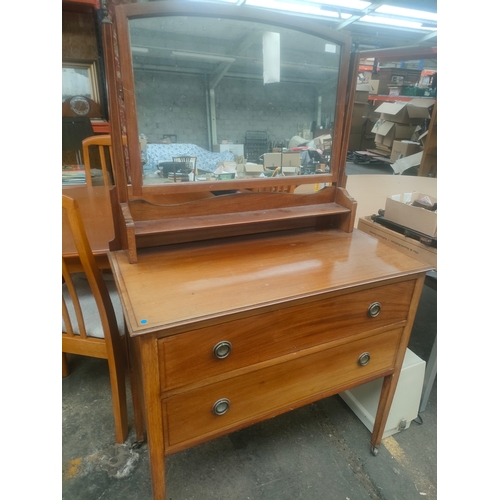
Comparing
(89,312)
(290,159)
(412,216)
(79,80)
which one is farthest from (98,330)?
(79,80)

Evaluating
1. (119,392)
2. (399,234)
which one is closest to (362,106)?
(399,234)

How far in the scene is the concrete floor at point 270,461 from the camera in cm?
120

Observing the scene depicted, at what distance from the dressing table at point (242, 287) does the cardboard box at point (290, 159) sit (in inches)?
1.8

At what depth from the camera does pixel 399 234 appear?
147 cm

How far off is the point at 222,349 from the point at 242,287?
16 cm

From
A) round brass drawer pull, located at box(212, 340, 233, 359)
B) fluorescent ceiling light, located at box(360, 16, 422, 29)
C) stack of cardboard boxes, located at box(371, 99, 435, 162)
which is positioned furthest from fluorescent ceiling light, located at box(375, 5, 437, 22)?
round brass drawer pull, located at box(212, 340, 233, 359)

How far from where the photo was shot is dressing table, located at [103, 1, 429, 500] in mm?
781

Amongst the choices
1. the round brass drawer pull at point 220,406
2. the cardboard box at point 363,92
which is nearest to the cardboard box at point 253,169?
the round brass drawer pull at point 220,406

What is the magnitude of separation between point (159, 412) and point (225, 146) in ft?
2.42

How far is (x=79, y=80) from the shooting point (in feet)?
8.91

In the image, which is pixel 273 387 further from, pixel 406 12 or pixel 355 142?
pixel 355 142

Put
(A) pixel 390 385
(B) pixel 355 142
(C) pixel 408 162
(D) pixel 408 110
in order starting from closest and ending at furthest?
(A) pixel 390 385
(C) pixel 408 162
(D) pixel 408 110
(B) pixel 355 142

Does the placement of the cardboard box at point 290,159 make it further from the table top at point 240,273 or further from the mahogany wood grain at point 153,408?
the mahogany wood grain at point 153,408

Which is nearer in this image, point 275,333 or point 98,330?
point 275,333
